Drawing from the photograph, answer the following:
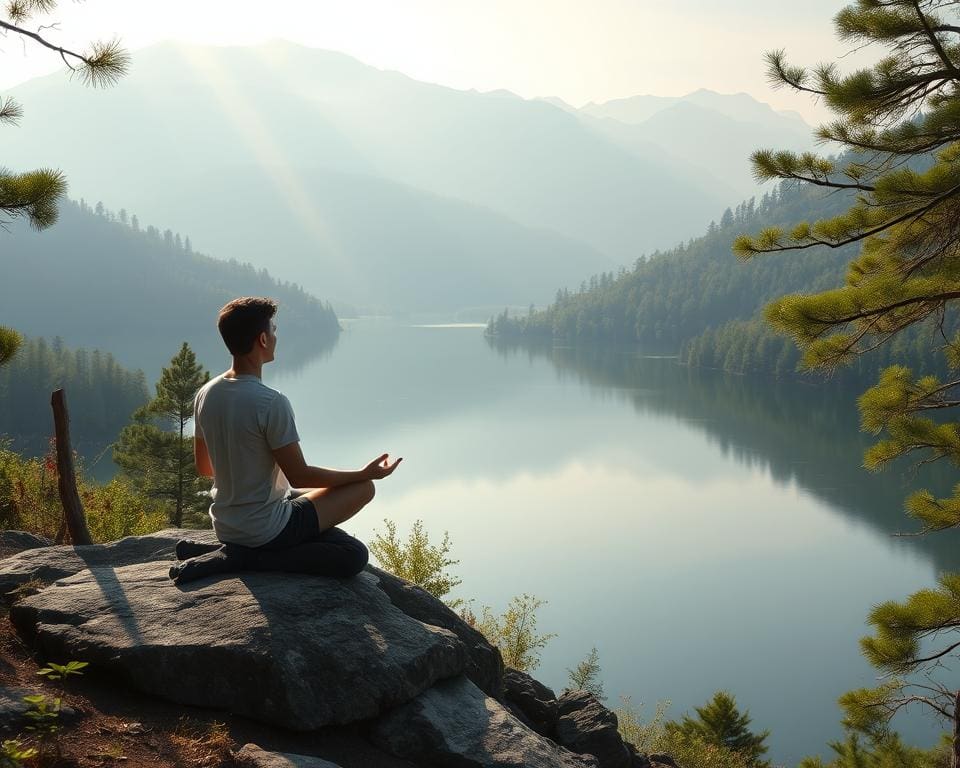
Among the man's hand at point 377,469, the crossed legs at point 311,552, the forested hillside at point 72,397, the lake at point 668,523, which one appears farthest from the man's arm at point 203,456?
the forested hillside at point 72,397

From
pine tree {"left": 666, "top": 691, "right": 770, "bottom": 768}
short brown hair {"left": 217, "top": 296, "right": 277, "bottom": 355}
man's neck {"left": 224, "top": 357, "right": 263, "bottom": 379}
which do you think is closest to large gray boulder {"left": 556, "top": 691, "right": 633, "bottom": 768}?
man's neck {"left": 224, "top": 357, "right": 263, "bottom": 379}

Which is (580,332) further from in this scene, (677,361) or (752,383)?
(752,383)

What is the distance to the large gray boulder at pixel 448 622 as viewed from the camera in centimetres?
666

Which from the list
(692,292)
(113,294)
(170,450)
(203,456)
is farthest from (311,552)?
(113,294)

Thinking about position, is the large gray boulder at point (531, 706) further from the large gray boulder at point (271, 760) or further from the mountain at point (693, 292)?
the mountain at point (693, 292)

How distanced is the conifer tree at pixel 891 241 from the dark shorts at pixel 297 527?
504 centimetres

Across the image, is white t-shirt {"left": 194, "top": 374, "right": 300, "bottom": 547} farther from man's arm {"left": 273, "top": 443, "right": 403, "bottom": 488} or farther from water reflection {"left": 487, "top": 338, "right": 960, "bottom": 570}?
water reflection {"left": 487, "top": 338, "right": 960, "bottom": 570}

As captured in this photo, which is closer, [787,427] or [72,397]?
[787,427]

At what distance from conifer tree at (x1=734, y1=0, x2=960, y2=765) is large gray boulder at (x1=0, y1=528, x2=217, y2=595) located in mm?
5866

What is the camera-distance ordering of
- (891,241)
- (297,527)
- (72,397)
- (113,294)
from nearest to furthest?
(297,527) < (891,241) < (72,397) < (113,294)

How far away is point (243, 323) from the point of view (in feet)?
16.4

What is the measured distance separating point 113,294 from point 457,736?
183 m

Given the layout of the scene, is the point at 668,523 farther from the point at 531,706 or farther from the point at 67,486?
the point at 67,486

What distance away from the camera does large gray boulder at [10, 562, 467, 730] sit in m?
4.68
